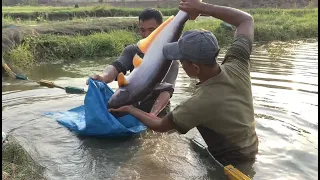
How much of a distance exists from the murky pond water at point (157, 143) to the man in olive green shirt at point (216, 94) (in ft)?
1.62

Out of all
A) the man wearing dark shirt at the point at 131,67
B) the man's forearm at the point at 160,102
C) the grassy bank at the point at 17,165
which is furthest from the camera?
the man wearing dark shirt at the point at 131,67

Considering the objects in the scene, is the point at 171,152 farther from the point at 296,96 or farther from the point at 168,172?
the point at 296,96

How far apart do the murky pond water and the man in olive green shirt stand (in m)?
0.49

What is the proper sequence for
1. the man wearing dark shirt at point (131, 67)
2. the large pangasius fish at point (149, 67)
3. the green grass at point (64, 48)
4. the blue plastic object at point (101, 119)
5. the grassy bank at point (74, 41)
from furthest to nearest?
the grassy bank at point (74, 41), the green grass at point (64, 48), the man wearing dark shirt at point (131, 67), the blue plastic object at point (101, 119), the large pangasius fish at point (149, 67)

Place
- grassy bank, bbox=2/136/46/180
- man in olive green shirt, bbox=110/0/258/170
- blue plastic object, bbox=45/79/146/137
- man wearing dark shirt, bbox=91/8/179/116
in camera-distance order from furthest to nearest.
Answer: man wearing dark shirt, bbox=91/8/179/116 → blue plastic object, bbox=45/79/146/137 → grassy bank, bbox=2/136/46/180 → man in olive green shirt, bbox=110/0/258/170

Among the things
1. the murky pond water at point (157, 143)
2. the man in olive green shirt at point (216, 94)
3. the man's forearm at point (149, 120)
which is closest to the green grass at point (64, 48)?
the murky pond water at point (157, 143)

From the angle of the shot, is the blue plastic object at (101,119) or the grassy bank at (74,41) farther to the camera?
the grassy bank at (74,41)

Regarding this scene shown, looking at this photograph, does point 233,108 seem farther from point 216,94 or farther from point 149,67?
point 149,67

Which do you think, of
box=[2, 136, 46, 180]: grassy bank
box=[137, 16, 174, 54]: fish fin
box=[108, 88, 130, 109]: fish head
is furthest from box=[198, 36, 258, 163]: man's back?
box=[2, 136, 46, 180]: grassy bank

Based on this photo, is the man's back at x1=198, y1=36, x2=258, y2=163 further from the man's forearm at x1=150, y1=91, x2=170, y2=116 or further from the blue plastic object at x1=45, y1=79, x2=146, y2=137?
the blue plastic object at x1=45, y1=79, x2=146, y2=137

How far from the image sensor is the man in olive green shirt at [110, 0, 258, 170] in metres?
2.85

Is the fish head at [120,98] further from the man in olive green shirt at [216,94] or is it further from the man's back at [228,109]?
the man's back at [228,109]

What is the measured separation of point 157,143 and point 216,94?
165 cm

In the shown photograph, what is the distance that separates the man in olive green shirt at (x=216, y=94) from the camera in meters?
2.85
